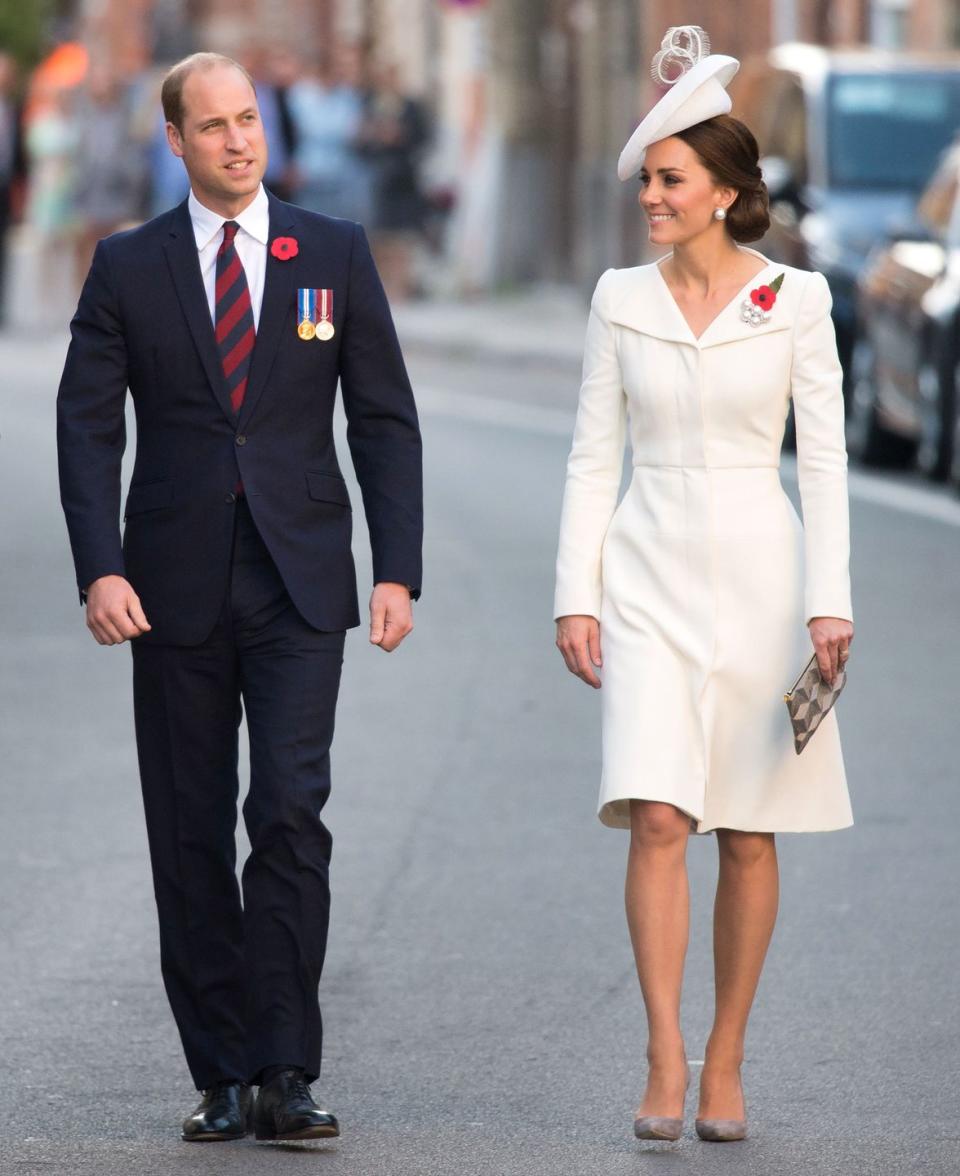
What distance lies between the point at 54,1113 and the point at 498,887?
7.26 feet

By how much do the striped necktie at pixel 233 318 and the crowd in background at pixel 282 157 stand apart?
2163 cm

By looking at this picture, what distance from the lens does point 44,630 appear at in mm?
12289

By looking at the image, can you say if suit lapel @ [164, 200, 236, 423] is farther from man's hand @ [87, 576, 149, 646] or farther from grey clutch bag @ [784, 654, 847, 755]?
grey clutch bag @ [784, 654, 847, 755]

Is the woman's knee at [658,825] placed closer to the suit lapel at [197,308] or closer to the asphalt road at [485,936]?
the asphalt road at [485,936]

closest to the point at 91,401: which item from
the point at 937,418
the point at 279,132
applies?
the point at 937,418

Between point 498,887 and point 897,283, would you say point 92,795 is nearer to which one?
point 498,887

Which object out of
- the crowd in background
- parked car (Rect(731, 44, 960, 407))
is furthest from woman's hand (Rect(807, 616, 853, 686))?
the crowd in background

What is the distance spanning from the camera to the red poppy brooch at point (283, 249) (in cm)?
555

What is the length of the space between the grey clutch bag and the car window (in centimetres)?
1301

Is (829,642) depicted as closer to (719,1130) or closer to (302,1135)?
(719,1130)

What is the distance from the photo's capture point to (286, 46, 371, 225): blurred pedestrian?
28719mm

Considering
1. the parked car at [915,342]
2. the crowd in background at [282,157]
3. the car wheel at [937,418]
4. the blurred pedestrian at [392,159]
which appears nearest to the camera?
the car wheel at [937,418]

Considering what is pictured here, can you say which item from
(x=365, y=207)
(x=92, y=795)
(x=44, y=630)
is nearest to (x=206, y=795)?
(x=92, y=795)

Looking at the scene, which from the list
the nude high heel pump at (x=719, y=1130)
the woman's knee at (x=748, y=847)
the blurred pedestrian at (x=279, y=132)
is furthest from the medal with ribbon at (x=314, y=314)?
the blurred pedestrian at (x=279, y=132)
